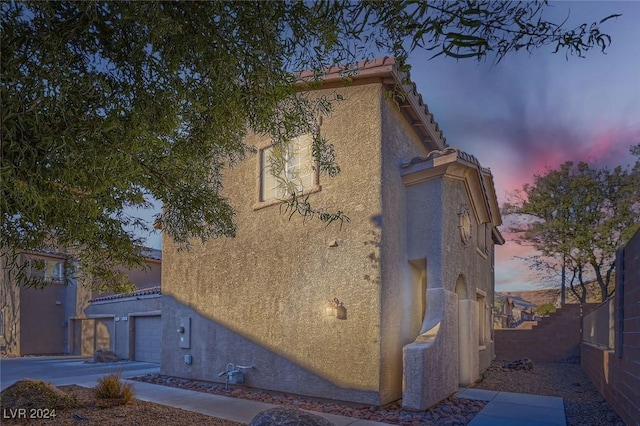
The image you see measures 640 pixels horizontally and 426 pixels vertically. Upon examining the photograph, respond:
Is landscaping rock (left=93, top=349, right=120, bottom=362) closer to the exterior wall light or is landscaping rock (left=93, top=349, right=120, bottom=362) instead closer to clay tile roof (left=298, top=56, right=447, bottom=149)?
the exterior wall light

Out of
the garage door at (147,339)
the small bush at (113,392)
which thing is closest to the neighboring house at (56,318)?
the garage door at (147,339)

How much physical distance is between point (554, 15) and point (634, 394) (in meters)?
5.69

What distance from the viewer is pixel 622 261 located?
8.14 m

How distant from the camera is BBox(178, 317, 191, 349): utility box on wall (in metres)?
12.5

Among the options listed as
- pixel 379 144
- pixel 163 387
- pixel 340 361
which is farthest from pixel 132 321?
pixel 379 144

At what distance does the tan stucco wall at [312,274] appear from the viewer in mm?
8977

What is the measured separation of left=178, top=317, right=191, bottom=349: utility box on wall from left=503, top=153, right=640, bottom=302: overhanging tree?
19.8 metres

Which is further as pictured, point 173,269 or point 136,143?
point 173,269

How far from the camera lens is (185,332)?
12.6m

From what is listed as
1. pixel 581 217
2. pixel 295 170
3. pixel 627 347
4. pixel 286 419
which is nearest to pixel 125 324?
pixel 295 170

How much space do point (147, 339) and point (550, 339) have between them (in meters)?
17.8

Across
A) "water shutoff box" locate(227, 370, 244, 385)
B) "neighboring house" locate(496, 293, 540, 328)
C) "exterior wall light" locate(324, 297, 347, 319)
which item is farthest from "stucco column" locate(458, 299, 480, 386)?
"neighboring house" locate(496, 293, 540, 328)

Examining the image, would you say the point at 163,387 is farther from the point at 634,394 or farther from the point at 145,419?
the point at 634,394

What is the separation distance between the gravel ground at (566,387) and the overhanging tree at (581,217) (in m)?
7.85
